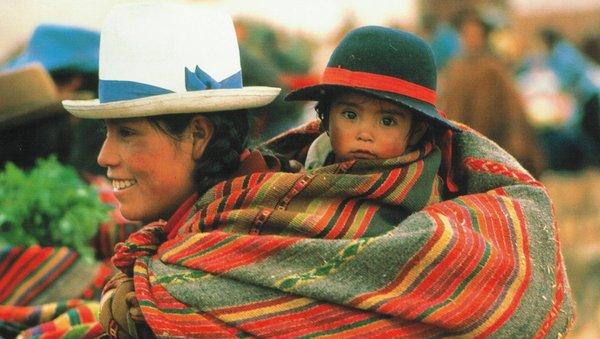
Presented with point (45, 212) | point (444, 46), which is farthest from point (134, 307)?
point (444, 46)

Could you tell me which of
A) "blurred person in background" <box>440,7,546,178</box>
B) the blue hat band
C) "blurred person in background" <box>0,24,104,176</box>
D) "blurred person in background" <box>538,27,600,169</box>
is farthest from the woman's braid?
"blurred person in background" <box>538,27,600,169</box>

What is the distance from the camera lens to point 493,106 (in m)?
7.61

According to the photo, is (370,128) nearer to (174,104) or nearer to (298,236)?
(298,236)

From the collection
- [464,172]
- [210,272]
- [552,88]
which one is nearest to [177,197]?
[210,272]

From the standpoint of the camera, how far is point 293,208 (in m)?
2.58

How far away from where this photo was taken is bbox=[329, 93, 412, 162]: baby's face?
2.66 metres

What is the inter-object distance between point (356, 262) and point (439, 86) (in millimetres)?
7883

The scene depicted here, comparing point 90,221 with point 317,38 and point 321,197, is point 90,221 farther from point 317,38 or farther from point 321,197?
point 317,38

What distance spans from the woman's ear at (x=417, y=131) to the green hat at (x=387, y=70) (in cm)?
5

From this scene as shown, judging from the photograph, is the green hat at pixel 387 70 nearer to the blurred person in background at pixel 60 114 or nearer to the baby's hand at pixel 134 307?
the baby's hand at pixel 134 307

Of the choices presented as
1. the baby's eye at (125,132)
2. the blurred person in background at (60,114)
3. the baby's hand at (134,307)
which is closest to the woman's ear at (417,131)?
the baby's eye at (125,132)

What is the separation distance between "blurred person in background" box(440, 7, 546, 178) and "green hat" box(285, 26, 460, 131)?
4.88 metres

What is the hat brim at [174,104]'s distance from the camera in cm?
259

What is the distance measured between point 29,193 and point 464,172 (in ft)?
6.99
